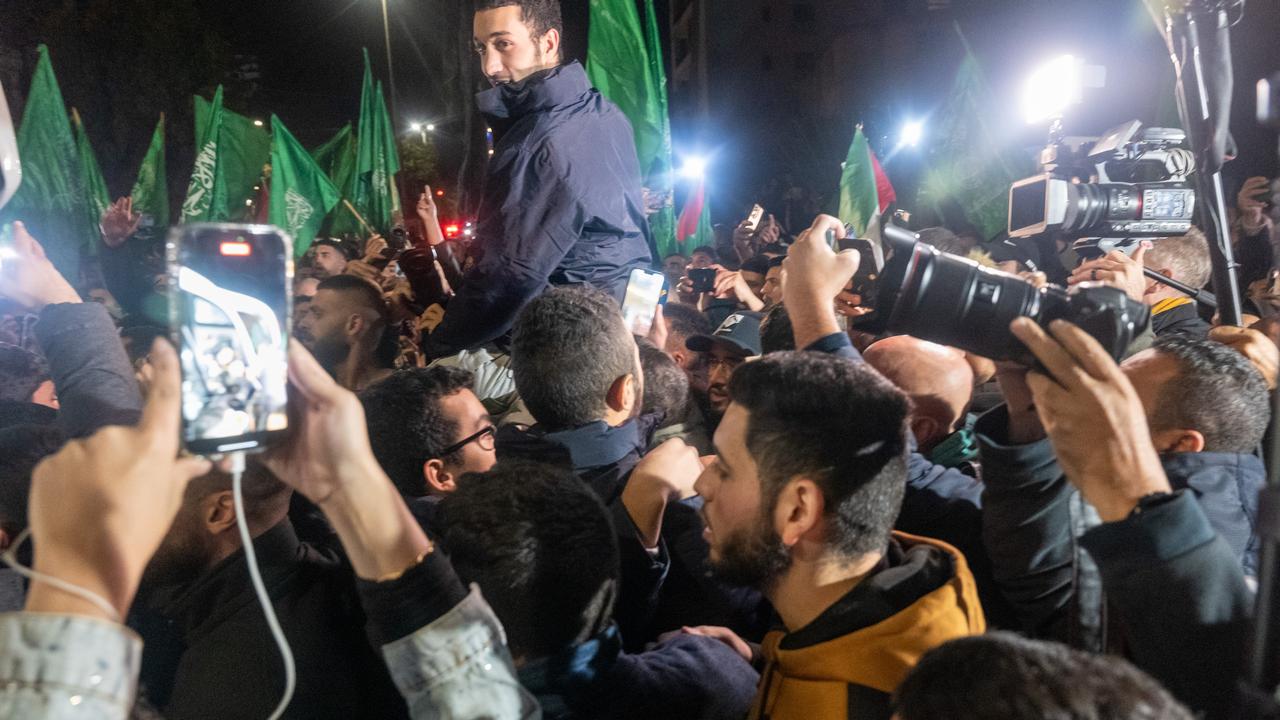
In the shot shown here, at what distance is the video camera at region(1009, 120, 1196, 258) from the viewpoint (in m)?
3.14

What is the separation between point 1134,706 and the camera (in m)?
1.16

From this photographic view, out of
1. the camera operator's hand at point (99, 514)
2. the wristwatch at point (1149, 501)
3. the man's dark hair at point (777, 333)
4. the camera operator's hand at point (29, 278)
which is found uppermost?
the camera operator's hand at point (29, 278)

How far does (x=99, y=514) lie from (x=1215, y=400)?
2.44 metres

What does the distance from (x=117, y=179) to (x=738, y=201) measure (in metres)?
22.9

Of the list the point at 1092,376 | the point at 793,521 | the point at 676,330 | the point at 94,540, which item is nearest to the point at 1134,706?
the point at 1092,376

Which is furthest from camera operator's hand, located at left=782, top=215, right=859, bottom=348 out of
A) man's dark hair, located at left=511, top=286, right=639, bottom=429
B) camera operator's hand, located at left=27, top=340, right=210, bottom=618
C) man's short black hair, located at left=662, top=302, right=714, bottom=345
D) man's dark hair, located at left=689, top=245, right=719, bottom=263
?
man's dark hair, located at left=689, top=245, right=719, bottom=263

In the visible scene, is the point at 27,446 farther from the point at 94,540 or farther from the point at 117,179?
the point at 117,179

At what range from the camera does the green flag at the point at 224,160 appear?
9.22 meters

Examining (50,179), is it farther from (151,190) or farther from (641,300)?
(641,300)

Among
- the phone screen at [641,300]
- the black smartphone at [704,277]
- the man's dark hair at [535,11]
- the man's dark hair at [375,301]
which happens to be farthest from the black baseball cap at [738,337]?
the black smartphone at [704,277]

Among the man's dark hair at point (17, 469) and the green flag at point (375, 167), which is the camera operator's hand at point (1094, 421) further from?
the green flag at point (375, 167)

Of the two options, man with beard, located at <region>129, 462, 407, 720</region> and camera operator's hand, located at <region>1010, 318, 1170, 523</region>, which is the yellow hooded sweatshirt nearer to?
camera operator's hand, located at <region>1010, 318, 1170, 523</region>

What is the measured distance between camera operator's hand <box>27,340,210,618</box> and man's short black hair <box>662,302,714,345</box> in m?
3.86

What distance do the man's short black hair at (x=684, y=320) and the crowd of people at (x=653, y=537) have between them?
1.82 m
